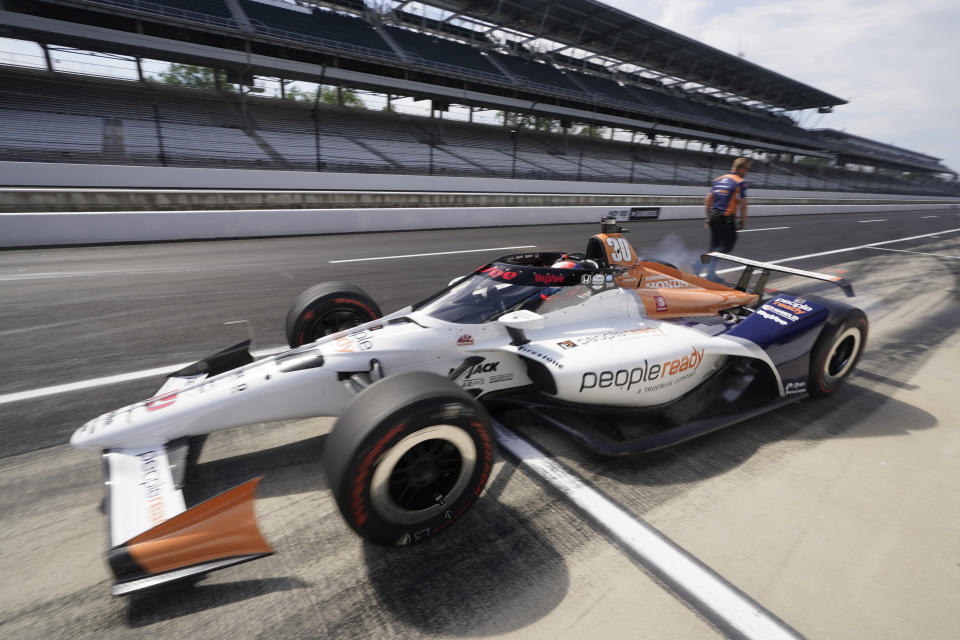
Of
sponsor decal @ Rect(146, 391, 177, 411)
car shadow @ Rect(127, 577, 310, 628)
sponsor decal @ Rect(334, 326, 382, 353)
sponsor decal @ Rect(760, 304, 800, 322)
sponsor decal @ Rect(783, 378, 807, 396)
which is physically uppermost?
sponsor decal @ Rect(760, 304, 800, 322)

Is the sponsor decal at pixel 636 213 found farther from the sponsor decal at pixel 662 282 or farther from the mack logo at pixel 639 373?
the mack logo at pixel 639 373

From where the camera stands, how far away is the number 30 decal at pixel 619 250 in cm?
391

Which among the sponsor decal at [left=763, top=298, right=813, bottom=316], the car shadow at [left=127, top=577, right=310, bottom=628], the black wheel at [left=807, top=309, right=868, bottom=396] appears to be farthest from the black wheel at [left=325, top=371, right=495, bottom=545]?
the black wheel at [left=807, top=309, right=868, bottom=396]

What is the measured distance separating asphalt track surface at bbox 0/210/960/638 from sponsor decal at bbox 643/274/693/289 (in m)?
1.37

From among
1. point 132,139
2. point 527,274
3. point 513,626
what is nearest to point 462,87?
point 132,139

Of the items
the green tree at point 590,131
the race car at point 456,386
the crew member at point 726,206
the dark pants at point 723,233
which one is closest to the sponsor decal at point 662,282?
the race car at point 456,386

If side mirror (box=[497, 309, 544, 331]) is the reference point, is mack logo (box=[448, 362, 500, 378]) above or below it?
below

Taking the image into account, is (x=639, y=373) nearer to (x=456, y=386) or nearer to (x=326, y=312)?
(x=456, y=386)

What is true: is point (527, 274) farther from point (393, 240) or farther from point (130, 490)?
point (393, 240)

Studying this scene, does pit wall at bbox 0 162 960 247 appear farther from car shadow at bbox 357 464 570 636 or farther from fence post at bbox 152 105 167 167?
car shadow at bbox 357 464 570 636

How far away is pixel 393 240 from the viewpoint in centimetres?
1085

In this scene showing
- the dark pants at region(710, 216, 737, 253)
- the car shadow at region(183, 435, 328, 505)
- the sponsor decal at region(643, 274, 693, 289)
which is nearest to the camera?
the car shadow at region(183, 435, 328, 505)

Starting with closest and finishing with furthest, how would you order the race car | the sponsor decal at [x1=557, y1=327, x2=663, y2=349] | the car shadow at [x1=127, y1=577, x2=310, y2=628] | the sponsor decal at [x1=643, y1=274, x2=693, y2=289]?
1. the car shadow at [x1=127, y1=577, x2=310, y2=628]
2. the race car
3. the sponsor decal at [x1=557, y1=327, x2=663, y2=349]
4. the sponsor decal at [x1=643, y1=274, x2=693, y2=289]

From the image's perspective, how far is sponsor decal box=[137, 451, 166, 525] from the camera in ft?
6.11
